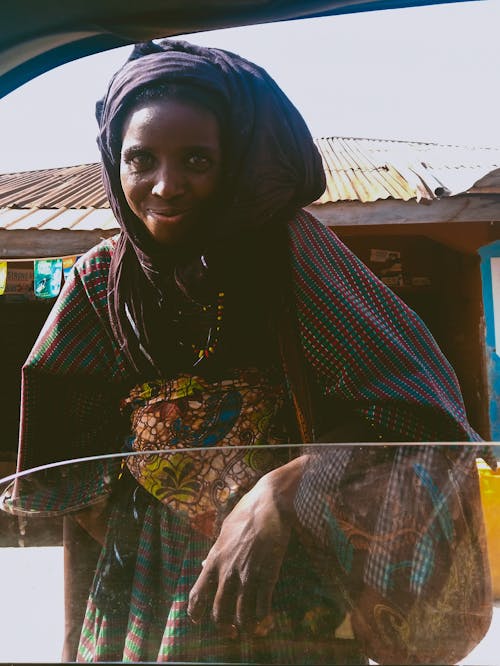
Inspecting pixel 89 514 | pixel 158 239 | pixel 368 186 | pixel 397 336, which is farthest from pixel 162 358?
pixel 368 186

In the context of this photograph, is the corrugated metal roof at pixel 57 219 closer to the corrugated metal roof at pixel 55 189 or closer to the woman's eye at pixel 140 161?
the corrugated metal roof at pixel 55 189

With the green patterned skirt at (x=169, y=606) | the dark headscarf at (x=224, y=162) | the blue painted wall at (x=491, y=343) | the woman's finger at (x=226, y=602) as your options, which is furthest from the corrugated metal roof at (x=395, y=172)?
the woman's finger at (x=226, y=602)

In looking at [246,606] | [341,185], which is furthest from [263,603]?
[341,185]

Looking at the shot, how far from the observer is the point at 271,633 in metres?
0.96

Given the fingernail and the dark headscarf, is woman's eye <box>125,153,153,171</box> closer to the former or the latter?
the dark headscarf

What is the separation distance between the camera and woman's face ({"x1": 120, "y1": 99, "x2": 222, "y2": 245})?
4.04 ft

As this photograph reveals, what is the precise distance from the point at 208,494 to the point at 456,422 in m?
0.47

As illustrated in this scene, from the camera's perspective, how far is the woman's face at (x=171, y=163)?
123 centimetres

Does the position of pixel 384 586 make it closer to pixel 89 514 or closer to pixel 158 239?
pixel 89 514

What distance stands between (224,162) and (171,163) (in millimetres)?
109

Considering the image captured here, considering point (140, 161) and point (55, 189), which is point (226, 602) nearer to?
point (140, 161)

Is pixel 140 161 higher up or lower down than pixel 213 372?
higher up

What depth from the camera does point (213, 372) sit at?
1353mm

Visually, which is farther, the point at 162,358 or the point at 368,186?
the point at 368,186
